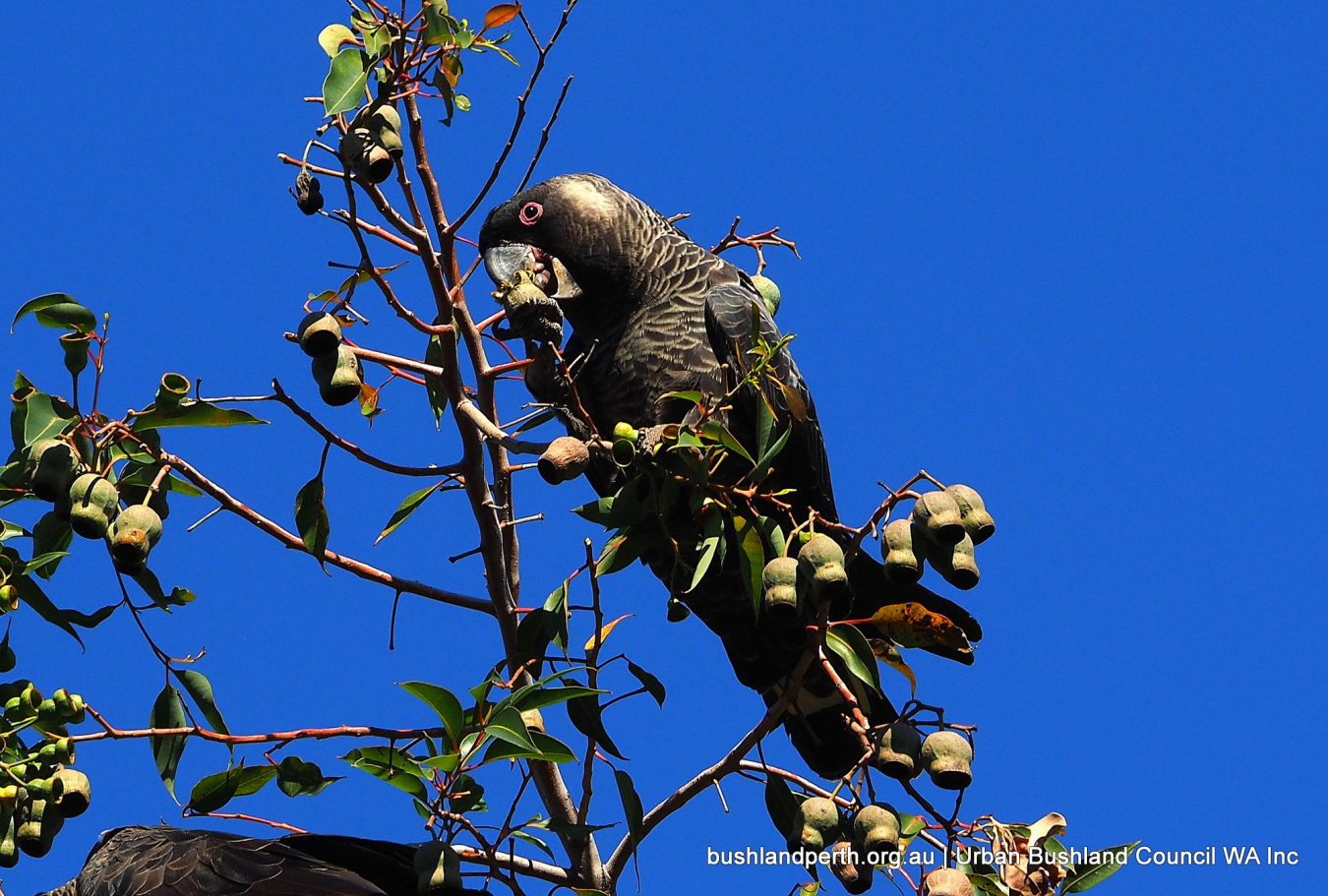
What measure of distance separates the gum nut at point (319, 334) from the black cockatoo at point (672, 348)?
119 centimetres

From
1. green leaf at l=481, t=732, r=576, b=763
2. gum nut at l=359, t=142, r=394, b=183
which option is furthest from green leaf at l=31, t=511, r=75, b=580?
green leaf at l=481, t=732, r=576, b=763

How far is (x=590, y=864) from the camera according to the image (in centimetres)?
393

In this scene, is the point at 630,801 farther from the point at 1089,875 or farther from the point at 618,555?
the point at 1089,875

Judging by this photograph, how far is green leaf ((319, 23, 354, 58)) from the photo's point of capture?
371 centimetres

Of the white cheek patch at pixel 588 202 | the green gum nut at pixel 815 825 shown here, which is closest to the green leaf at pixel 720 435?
the green gum nut at pixel 815 825

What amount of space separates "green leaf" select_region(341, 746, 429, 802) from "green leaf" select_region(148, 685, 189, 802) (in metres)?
0.80

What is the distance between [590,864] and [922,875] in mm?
1137

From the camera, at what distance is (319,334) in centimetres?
351

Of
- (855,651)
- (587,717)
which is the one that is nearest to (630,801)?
(587,717)

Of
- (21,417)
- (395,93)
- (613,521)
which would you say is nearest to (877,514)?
(613,521)

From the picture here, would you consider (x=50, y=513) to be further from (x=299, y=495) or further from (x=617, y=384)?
(x=617, y=384)

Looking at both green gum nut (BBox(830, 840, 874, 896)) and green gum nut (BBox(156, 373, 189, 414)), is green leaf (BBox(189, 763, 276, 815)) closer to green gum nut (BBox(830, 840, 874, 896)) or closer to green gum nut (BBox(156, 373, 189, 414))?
green gum nut (BBox(156, 373, 189, 414))

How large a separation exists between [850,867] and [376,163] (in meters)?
2.19

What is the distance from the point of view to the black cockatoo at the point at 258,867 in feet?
13.8
